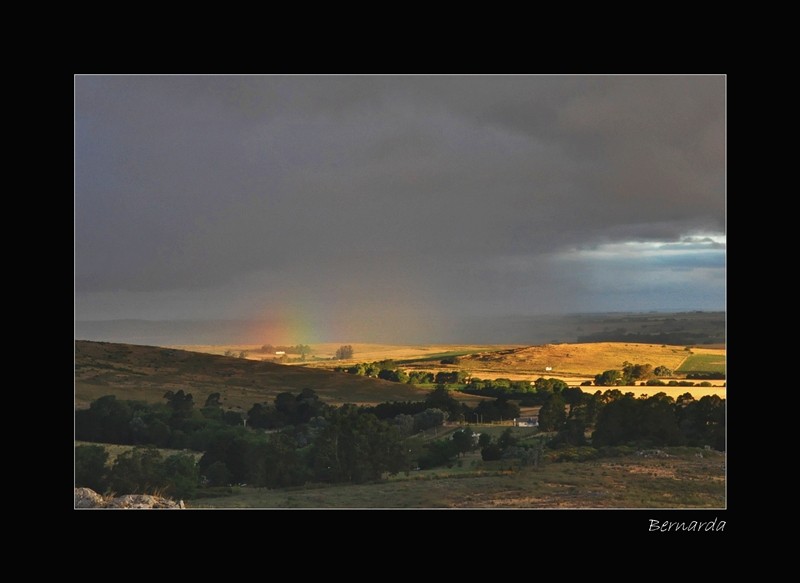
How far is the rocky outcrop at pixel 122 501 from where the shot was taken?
36.3ft

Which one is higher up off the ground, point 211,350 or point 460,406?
point 211,350

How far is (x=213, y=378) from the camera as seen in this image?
12.8 meters

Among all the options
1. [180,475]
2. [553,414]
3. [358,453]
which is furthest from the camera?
[553,414]

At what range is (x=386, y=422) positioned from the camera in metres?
12.2

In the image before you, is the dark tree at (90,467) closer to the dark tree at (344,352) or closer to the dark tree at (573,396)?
the dark tree at (344,352)

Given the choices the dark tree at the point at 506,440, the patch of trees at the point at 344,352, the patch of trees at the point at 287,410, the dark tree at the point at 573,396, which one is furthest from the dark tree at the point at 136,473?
the dark tree at the point at 573,396

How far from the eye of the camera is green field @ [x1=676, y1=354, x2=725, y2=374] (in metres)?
11.9

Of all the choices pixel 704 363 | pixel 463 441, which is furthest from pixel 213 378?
pixel 704 363

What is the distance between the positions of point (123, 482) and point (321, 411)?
10.5 ft

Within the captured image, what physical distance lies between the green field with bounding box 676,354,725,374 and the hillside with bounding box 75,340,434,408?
4275mm

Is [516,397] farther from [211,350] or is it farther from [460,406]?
[211,350]

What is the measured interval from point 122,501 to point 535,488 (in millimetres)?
6052

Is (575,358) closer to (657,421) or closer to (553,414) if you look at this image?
(553,414)

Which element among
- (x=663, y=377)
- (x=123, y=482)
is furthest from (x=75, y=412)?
(x=663, y=377)
